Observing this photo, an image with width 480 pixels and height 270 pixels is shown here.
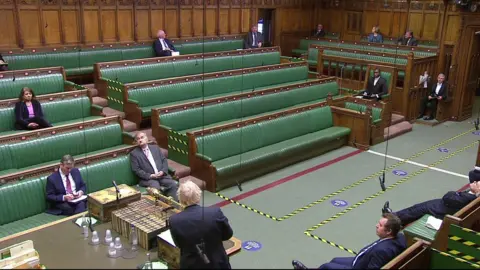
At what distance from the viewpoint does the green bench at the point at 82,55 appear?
820 centimetres

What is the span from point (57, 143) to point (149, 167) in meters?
1.19

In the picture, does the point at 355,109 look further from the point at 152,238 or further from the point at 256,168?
the point at 152,238

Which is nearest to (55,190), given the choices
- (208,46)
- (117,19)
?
(117,19)

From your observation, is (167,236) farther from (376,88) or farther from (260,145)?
(376,88)

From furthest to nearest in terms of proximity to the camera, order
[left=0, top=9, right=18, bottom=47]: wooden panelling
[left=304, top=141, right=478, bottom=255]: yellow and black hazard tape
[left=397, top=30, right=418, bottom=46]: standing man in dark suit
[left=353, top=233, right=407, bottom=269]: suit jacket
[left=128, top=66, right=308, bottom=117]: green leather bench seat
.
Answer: [left=397, top=30, right=418, bottom=46]: standing man in dark suit
[left=0, top=9, right=18, bottom=47]: wooden panelling
[left=128, top=66, right=308, bottom=117]: green leather bench seat
[left=304, top=141, right=478, bottom=255]: yellow and black hazard tape
[left=353, top=233, right=407, bottom=269]: suit jacket

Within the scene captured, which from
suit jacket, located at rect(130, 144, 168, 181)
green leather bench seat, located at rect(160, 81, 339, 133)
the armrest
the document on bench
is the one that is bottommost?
the document on bench

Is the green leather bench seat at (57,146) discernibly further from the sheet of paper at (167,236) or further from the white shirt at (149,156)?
the sheet of paper at (167,236)

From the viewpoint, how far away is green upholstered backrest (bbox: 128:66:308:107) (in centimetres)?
754

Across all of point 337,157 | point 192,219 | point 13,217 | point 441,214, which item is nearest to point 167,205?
point 192,219

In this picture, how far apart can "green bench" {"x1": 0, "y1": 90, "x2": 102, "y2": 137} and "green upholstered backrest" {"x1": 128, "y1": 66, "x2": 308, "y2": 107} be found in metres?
0.69

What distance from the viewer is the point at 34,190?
184 inches

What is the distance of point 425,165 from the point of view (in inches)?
287

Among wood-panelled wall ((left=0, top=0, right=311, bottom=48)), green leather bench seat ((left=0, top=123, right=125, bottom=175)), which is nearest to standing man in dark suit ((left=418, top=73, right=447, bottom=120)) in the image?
wood-panelled wall ((left=0, top=0, right=311, bottom=48))

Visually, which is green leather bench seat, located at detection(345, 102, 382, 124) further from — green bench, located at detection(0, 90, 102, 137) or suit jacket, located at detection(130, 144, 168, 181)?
green bench, located at detection(0, 90, 102, 137)
